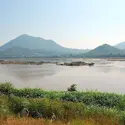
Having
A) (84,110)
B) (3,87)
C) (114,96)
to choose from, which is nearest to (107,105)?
(114,96)

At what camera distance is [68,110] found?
13.8 metres

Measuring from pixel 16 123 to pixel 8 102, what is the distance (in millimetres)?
6853

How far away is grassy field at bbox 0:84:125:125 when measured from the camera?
35.6 ft

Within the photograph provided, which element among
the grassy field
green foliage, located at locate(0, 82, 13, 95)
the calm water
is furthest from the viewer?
the calm water

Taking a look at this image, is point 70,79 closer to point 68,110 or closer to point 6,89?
point 6,89

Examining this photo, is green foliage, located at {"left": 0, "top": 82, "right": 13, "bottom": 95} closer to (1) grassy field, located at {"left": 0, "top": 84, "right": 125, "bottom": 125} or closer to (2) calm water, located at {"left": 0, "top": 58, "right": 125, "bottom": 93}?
(1) grassy field, located at {"left": 0, "top": 84, "right": 125, "bottom": 125}

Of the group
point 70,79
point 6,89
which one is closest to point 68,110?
point 6,89

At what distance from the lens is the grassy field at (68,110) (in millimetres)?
10844

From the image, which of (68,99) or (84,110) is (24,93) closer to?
(68,99)

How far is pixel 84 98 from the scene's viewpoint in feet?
58.8

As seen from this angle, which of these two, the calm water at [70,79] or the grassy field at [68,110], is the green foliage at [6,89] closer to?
the grassy field at [68,110]

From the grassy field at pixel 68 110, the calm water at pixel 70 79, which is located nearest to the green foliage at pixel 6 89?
the grassy field at pixel 68 110

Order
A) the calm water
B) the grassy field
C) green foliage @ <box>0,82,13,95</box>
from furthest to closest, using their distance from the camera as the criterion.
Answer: the calm water, green foliage @ <box>0,82,13,95</box>, the grassy field

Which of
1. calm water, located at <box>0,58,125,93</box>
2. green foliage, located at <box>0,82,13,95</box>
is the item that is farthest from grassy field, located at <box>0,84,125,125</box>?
calm water, located at <box>0,58,125,93</box>
